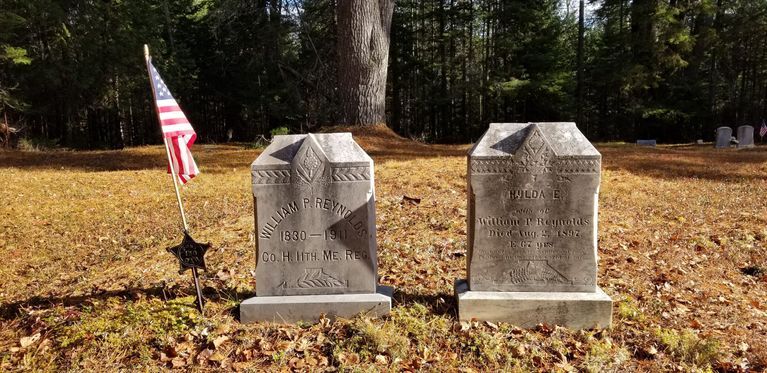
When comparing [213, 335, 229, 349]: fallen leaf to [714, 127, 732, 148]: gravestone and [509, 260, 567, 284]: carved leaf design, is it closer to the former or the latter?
[509, 260, 567, 284]: carved leaf design

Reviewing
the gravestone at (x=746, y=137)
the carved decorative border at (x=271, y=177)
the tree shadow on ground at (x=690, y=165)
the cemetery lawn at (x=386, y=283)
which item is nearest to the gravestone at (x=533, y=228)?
the cemetery lawn at (x=386, y=283)

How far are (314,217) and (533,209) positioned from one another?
6.34 ft

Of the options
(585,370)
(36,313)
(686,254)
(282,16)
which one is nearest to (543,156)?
(585,370)

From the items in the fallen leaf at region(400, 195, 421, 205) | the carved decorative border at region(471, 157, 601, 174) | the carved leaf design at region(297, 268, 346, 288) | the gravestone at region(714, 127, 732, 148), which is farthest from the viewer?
the gravestone at region(714, 127, 732, 148)

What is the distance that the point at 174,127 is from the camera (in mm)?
4266

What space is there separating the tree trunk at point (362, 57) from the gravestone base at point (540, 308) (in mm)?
11992

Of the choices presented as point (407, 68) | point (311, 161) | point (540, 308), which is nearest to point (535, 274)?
point (540, 308)

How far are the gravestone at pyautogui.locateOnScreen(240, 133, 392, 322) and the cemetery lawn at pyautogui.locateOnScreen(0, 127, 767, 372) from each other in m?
0.22

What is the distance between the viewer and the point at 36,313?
4.38 meters

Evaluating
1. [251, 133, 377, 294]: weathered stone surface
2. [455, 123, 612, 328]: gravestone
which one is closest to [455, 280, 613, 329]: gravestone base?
[455, 123, 612, 328]: gravestone

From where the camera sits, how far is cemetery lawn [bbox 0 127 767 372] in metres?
3.62

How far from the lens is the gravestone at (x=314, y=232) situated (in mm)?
4137

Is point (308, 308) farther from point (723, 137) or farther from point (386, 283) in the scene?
point (723, 137)

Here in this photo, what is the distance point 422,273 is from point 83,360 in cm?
326
